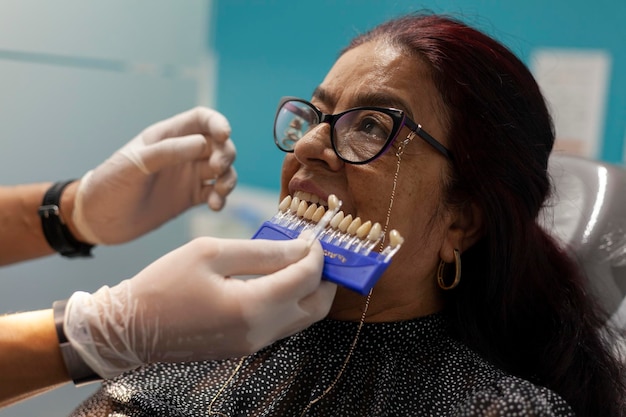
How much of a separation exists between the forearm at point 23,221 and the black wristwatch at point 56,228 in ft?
0.05

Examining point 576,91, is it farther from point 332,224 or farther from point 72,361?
point 72,361

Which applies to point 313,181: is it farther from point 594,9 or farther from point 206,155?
point 594,9

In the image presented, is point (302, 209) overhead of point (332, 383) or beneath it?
overhead

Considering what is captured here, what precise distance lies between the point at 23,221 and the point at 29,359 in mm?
901

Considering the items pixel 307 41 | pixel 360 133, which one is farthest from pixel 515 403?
pixel 307 41

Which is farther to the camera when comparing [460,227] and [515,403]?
[460,227]

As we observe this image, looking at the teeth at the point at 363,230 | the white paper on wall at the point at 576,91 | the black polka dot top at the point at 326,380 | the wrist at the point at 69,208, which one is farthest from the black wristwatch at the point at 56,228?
the white paper on wall at the point at 576,91

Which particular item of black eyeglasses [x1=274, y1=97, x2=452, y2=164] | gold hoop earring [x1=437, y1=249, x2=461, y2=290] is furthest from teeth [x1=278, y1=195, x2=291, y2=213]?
gold hoop earring [x1=437, y1=249, x2=461, y2=290]

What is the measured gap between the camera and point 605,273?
164 centimetres

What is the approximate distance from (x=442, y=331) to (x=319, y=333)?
26 centimetres

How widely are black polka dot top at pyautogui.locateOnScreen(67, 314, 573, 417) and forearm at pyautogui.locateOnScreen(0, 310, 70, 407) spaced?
32 cm

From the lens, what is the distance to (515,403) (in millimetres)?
1031

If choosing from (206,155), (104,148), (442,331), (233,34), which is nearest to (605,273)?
(442,331)

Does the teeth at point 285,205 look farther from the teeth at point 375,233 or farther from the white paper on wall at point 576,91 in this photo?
the white paper on wall at point 576,91
